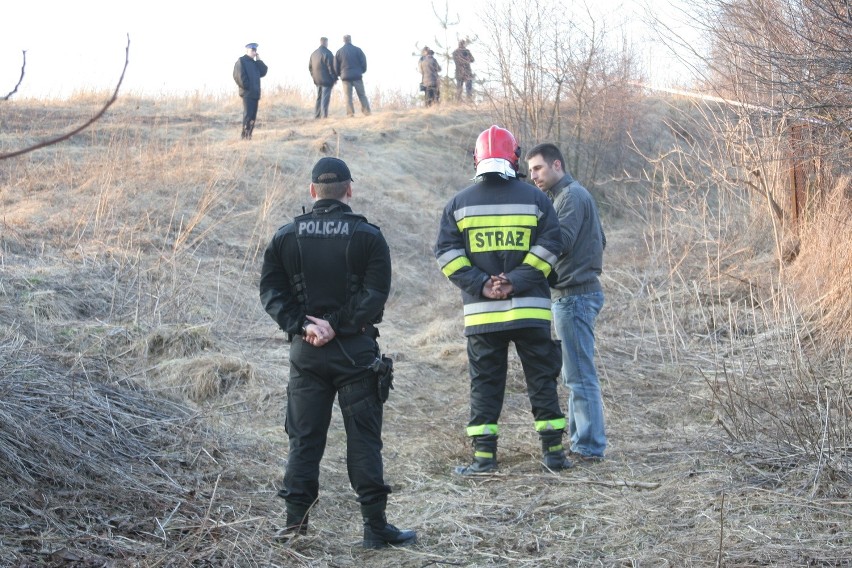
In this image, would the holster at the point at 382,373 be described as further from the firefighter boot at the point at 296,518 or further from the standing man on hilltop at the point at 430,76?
the standing man on hilltop at the point at 430,76

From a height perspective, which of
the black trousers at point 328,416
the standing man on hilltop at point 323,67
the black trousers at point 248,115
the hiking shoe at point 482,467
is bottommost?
the hiking shoe at point 482,467

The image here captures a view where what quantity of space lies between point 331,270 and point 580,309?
2.09 m

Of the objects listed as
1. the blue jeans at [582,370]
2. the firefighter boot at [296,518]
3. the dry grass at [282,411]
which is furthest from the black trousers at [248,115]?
the firefighter boot at [296,518]

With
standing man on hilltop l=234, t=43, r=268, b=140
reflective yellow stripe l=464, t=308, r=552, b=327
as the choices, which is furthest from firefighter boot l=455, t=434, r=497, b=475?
standing man on hilltop l=234, t=43, r=268, b=140

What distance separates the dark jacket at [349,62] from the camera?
20.6m

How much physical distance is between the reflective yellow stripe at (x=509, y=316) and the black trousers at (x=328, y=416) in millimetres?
1220

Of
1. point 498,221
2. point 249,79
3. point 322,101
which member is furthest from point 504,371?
point 322,101

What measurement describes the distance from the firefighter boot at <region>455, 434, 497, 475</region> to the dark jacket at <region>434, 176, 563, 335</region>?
691 millimetres

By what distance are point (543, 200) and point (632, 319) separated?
200 inches

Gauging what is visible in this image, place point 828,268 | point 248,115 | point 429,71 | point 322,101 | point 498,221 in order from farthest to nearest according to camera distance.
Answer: point 429,71, point 322,101, point 248,115, point 828,268, point 498,221

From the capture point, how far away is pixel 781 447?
493cm

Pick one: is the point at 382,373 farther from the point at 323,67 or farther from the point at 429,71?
the point at 429,71

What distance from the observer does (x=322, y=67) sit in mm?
20594

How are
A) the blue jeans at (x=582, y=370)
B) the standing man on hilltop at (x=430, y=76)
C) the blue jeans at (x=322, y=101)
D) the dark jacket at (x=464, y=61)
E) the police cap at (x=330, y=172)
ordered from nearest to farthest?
the police cap at (x=330, y=172) < the blue jeans at (x=582, y=370) < the dark jacket at (x=464, y=61) < the blue jeans at (x=322, y=101) < the standing man on hilltop at (x=430, y=76)
